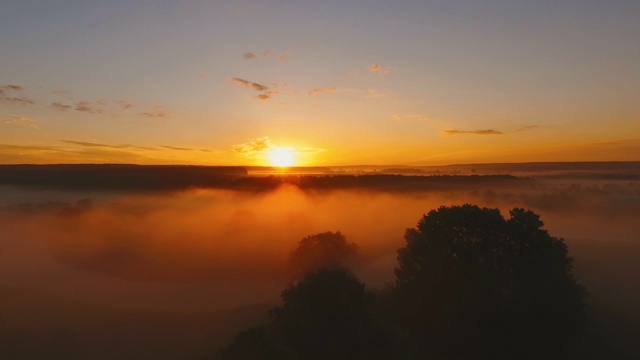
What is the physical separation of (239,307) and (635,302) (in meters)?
40.0

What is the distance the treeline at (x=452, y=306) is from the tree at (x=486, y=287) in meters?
0.07

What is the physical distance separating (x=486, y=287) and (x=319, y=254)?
30172mm

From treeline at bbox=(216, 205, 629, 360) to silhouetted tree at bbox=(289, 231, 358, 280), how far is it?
65.9 ft

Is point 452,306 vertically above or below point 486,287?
below

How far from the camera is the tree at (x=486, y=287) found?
28.8 m

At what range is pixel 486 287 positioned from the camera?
30266 millimetres

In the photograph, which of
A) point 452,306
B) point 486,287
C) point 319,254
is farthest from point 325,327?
point 319,254

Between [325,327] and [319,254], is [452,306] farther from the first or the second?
[319,254]

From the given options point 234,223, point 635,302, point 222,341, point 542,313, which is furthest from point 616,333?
point 234,223

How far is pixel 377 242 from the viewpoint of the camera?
91750 mm

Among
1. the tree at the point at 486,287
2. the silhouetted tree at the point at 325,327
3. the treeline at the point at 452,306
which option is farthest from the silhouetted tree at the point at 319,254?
the silhouetted tree at the point at 325,327

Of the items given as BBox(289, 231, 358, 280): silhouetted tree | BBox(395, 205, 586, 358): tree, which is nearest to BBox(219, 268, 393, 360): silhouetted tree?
BBox(395, 205, 586, 358): tree

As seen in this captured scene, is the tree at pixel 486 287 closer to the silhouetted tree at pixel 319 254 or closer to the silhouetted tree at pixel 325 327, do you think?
the silhouetted tree at pixel 325 327

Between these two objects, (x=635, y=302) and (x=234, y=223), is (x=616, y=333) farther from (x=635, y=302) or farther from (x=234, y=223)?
(x=234, y=223)
